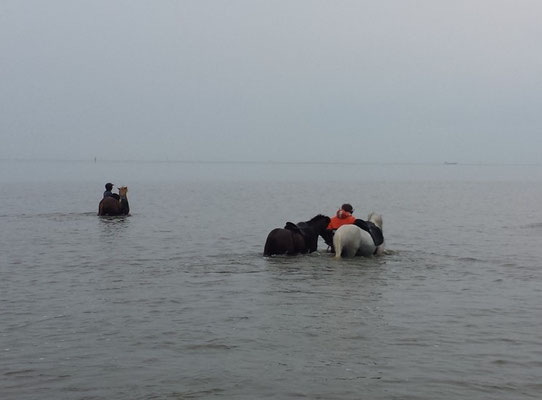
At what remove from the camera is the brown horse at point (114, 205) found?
28.5 m

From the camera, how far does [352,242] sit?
664 inches

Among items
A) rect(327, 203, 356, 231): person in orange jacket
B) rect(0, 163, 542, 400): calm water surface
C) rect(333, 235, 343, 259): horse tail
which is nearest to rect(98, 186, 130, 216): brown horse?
rect(0, 163, 542, 400): calm water surface

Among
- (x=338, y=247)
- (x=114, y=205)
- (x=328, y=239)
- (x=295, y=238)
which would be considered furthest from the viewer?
(x=114, y=205)

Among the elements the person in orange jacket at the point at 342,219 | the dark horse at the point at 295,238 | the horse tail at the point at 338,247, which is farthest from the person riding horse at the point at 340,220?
the horse tail at the point at 338,247

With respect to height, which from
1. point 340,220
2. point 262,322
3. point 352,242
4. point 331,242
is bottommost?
point 262,322

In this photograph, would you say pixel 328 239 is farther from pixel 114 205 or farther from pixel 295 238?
pixel 114 205

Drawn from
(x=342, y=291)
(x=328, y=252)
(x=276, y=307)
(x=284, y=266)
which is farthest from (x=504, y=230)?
(x=276, y=307)

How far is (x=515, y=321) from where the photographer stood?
1029 cm

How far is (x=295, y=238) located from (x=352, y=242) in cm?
129

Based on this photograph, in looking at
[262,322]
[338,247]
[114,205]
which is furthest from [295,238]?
[114,205]

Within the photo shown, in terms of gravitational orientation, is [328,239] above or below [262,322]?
above

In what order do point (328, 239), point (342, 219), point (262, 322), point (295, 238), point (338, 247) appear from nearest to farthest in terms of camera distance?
1. point (262, 322)
2. point (338, 247)
3. point (295, 238)
4. point (342, 219)
5. point (328, 239)

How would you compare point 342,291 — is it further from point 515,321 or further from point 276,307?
point 515,321

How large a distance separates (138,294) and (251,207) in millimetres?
26191
